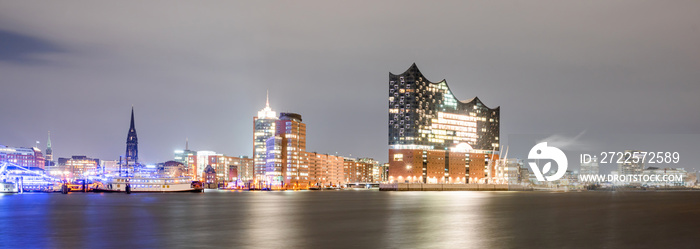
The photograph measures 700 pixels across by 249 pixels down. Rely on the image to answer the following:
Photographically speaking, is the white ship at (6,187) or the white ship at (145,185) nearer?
the white ship at (6,187)

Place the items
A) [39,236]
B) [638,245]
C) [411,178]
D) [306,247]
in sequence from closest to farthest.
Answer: [306,247] → [638,245] → [39,236] → [411,178]

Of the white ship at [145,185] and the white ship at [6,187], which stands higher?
the white ship at [6,187]

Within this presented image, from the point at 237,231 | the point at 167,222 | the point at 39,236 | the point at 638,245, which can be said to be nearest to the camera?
the point at 638,245

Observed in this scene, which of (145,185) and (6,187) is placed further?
(145,185)

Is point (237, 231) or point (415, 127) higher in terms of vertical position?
point (415, 127)

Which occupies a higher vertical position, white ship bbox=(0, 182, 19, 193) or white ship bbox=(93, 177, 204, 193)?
white ship bbox=(0, 182, 19, 193)

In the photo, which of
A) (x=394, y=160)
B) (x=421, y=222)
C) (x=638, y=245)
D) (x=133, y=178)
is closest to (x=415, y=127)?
(x=394, y=160)

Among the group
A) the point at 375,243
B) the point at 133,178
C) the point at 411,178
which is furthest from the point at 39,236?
the point at 411,178

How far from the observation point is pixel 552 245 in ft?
89.9

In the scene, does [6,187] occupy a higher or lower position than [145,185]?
higher

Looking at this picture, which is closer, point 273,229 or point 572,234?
point 572,234

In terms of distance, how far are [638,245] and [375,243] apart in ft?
40.7

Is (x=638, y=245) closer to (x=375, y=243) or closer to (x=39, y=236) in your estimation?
(x=375, y=243)

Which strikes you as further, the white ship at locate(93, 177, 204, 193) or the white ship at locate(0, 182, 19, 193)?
the white ship at locate(93, 177, 204, 193)
